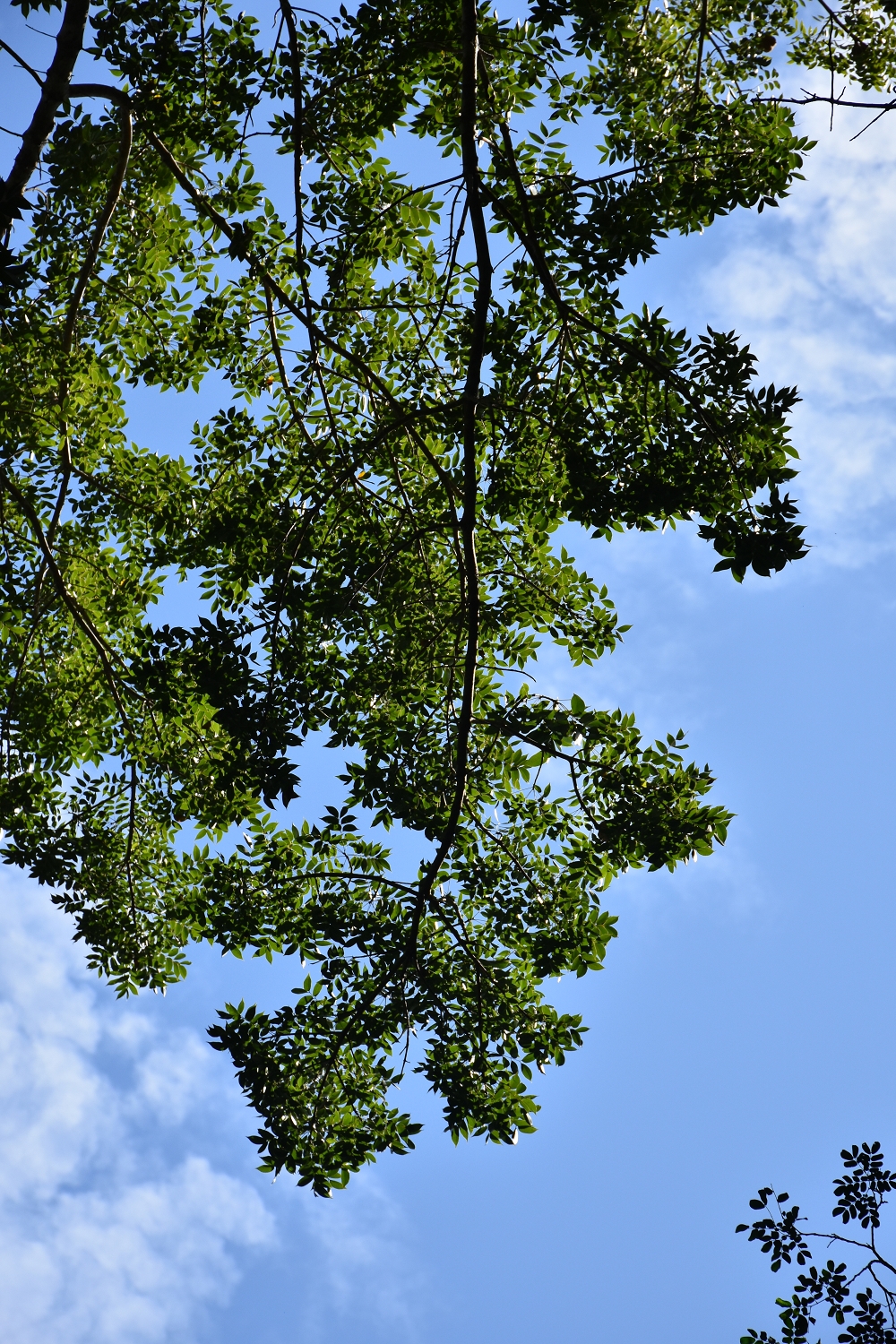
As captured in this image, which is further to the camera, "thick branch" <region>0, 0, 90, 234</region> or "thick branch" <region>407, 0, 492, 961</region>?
"thick branch" <region>0, 0, 90, 234</region>

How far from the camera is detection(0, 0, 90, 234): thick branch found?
529 centimetres

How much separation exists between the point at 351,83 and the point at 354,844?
4.81 m

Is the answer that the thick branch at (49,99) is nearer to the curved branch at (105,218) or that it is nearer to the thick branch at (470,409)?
the curved branch at (105,218)

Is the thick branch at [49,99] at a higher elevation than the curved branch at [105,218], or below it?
below

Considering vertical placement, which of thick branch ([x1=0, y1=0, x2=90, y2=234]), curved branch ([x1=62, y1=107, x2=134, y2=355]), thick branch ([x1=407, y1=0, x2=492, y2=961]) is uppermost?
curved branch ([x1=62, y1=107, x2=134, y2=355])

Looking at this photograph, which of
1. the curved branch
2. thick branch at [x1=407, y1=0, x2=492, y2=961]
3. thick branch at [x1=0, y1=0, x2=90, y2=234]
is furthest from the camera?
the curved branch

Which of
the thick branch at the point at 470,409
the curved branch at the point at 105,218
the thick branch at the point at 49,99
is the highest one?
the curved branch at the point at 105,218

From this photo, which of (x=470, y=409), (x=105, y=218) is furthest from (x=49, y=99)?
(x=470, y=409)

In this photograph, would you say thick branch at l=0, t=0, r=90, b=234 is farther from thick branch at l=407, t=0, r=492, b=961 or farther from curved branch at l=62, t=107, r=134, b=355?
thick branch at l=407, t=0, r=492, b=961

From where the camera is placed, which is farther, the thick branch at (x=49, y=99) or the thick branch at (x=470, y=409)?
the thick branch at (x=49, y=99)

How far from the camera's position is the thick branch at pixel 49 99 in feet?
17.4

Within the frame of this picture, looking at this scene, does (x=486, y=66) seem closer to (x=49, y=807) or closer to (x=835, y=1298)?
(x=49, y=807)

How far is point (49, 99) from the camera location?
17.4ft

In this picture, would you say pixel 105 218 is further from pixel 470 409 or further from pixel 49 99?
pixel 470 409
